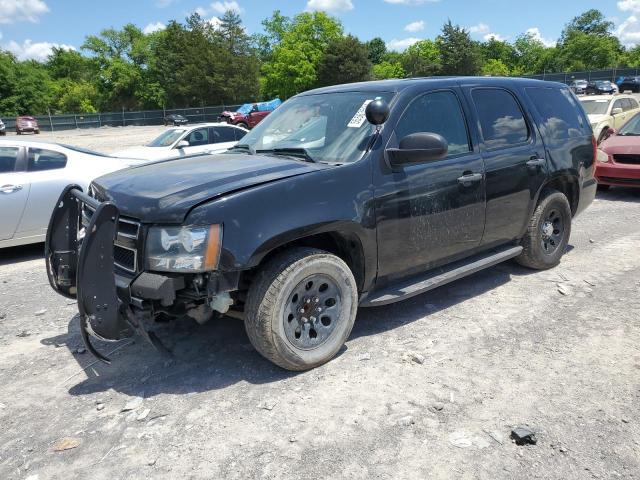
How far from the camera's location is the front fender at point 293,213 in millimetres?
3148

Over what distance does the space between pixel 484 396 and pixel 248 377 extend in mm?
1553

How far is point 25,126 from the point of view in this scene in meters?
49.8

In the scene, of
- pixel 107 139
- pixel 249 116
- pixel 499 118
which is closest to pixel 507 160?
pixel 499 118

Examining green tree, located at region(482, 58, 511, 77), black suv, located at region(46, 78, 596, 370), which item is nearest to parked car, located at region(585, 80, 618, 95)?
green tree, located at region(482, 58, 511, 77)

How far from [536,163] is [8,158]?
620 centimetres

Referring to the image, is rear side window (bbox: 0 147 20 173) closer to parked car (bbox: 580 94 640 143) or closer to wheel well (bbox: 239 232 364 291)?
wheel well (bbox: 239 232 364 291)

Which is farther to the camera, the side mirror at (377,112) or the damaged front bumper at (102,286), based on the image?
the side mirror at (377,112)

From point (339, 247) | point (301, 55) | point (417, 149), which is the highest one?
point (301, 55)

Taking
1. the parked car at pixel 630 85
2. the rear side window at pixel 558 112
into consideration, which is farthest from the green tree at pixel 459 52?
the rear side window at pixel 558 112

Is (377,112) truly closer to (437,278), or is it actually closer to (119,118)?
(437,278)

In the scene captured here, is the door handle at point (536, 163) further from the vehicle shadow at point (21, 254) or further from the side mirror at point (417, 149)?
the vehicle shadow at point (21, 254)

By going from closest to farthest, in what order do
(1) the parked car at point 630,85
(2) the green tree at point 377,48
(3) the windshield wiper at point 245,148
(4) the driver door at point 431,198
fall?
(4) the driver door at point 431,198 < (3) the windshield wiper at point 245,148 < (1) the parked car at point 630,85 < (2) the green tree at point 377,48

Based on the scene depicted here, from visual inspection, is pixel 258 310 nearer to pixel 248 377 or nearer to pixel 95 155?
pixel 248 377

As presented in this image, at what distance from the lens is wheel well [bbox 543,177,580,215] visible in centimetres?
551
